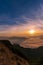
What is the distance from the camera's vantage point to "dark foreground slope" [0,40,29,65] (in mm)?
29438

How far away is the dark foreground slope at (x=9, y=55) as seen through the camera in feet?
96.6

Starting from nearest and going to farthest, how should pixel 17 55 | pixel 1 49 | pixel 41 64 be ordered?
pixel 1 49, pixel 17 55, pixel 41 64

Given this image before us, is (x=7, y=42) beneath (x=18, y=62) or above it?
above

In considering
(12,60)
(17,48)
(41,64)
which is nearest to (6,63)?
(12,60)

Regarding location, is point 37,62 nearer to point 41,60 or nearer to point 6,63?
point 41,60

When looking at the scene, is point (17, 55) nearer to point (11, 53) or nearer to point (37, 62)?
point (11, 53)

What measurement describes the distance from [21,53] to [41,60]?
15.2 meters

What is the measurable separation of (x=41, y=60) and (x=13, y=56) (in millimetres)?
16590

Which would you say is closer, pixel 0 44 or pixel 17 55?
pixel 0 44

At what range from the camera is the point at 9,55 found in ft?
98.9

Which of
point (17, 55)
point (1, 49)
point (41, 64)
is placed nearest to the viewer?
point (1, 49)

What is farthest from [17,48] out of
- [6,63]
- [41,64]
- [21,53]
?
[41,64]

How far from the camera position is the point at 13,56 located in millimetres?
30656

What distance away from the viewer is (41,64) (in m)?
43.9
